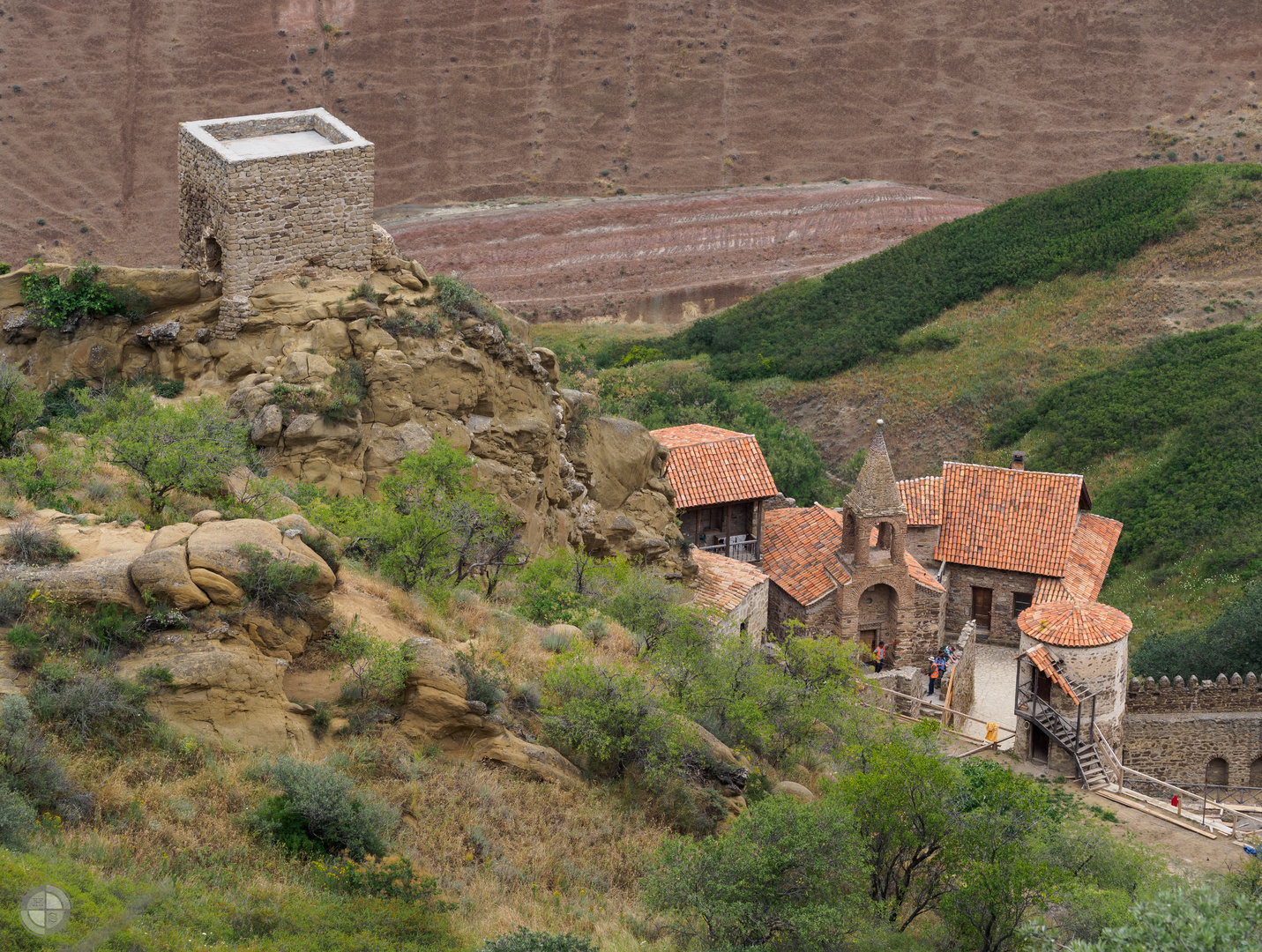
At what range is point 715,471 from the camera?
38.1 metres

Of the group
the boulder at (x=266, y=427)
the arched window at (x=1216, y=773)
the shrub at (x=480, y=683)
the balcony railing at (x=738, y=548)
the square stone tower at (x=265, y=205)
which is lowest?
the arched window at (x=1216, y=773)

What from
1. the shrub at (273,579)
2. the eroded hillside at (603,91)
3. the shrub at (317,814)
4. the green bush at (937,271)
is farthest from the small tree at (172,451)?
the eroded hillside at (603,91)

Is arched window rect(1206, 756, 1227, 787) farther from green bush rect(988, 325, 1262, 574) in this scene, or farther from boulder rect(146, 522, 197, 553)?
boulder rect(146, 522, 197, 553)

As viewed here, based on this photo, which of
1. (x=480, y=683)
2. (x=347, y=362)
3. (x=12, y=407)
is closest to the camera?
(x=480, y=683)

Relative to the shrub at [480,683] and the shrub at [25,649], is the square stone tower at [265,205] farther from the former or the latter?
the shrub at [25,649]

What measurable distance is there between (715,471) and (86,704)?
24523 mm

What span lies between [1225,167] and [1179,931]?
63.5 meters

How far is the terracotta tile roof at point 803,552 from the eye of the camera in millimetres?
37281

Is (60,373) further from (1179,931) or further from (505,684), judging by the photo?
(1179,931)

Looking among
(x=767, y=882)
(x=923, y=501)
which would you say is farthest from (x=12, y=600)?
(x=923, y=501)

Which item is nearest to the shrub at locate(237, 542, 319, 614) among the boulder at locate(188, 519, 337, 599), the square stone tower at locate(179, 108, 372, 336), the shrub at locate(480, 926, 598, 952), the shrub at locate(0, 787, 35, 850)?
the boulder at locate(188, 519, 337, 599)

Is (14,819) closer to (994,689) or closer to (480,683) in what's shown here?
(480,683)

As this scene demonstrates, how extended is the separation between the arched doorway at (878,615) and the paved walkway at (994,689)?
282 cm

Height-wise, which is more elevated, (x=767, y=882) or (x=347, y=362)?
(x=347, y=362)
